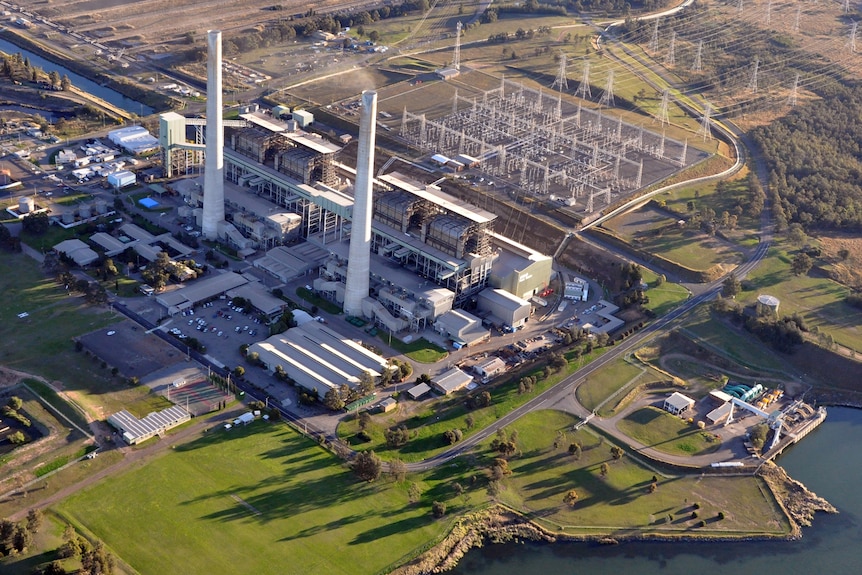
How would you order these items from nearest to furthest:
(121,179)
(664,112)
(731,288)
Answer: (731,288) → (121,179) → (664,112)

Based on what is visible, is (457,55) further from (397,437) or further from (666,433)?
(397,437)

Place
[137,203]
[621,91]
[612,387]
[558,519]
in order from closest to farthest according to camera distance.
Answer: [558,519] → [612,387] → [137,203] → [621,91]

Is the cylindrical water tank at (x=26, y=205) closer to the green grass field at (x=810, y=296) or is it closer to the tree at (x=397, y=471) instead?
the tree at (x=397, y=471)

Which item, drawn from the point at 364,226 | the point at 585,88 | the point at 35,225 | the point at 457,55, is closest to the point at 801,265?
the point at 364,226

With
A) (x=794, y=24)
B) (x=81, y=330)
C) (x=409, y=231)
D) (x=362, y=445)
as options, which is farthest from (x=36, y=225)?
(x=794, y=24)

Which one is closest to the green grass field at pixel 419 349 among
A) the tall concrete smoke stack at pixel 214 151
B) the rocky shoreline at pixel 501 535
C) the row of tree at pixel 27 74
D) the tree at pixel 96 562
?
the rocky shoreline at pixel 501 535

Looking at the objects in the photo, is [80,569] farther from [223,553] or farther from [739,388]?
[739,388]
